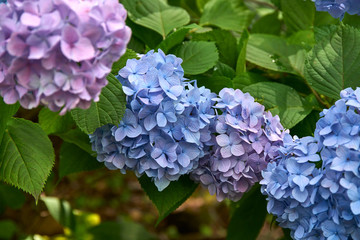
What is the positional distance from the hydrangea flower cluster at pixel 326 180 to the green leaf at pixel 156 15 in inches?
15.8

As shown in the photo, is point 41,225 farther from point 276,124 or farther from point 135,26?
point 276,124

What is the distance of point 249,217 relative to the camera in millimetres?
1167

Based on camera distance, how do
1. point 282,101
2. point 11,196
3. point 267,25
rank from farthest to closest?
point 11,196, point 267,25, point 282,101

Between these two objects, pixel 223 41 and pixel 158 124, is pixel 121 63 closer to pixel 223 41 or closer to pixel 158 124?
pixel 158 124

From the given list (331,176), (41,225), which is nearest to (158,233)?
(41,225)

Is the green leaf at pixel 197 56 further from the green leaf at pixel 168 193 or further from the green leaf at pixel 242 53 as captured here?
the green leaf at pixel 168 193

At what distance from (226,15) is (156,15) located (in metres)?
0.20

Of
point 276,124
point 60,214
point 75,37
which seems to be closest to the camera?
point 75,37

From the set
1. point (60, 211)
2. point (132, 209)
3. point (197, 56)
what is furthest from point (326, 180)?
point (132, 209)

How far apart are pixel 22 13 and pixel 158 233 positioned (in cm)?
227

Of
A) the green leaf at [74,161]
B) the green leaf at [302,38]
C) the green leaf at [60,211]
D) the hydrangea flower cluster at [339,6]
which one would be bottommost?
the green leaf at [60,211]

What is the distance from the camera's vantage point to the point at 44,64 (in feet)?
1.88

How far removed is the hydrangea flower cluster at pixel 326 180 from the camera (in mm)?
685

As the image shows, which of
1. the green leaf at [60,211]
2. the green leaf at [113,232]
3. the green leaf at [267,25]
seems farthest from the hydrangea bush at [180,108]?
the green leaf at [113,232]
